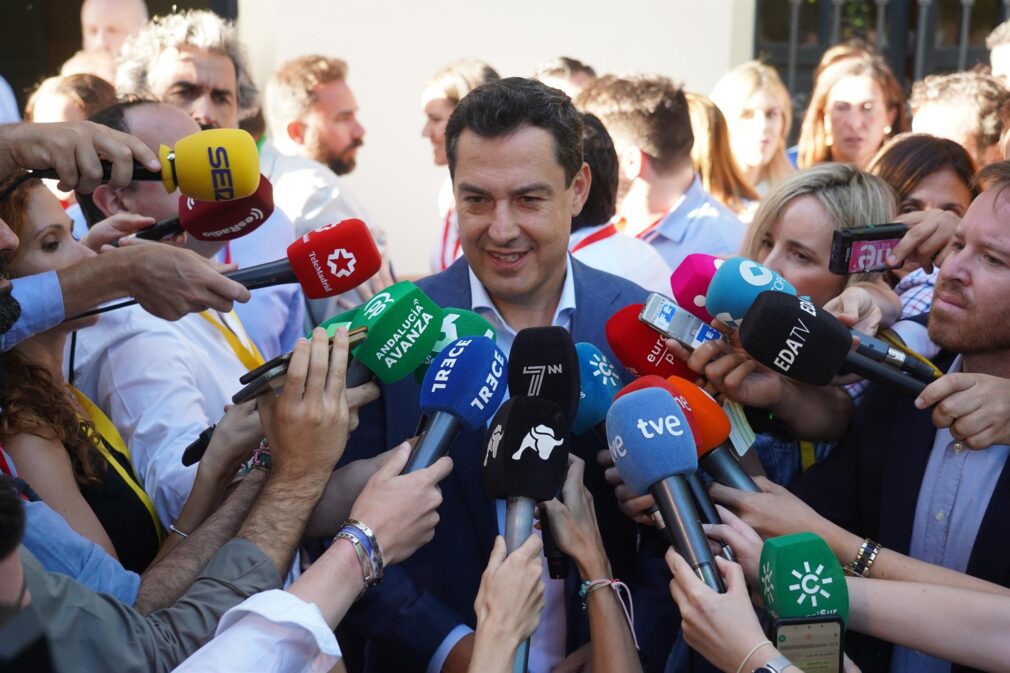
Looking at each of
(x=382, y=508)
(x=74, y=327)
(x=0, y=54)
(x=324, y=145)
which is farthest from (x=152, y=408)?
(x=0, y=54)

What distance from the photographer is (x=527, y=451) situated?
76.3 inches

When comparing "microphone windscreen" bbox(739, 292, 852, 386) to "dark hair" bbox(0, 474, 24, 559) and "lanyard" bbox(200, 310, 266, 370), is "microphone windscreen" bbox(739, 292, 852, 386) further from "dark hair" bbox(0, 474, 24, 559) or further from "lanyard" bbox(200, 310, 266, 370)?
"lanyard" bbox(200, 310, 266, 370)

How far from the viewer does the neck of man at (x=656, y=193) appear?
4586 millimetres

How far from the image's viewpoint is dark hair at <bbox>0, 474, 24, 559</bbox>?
4.45 feet

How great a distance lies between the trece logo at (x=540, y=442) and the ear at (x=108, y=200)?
1935mm

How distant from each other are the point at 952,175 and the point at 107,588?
2.78 meters

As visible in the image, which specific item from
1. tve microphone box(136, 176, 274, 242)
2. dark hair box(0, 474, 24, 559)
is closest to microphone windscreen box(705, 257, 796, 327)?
tve microphone box(136, 176, 274, 242)

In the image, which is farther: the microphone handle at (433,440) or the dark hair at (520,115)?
the dark hair at (520,115)

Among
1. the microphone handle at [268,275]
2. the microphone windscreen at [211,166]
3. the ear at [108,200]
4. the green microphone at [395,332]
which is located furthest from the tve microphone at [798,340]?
the ear at [108,200]

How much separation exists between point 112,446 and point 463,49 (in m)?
6.26

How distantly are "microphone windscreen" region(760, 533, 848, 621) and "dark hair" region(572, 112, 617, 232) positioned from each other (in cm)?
206

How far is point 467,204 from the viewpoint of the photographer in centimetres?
268

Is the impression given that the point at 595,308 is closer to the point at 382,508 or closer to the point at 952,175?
the point at 382,508

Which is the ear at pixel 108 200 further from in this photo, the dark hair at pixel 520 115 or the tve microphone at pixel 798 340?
the tve microphone at pixel 798 340
